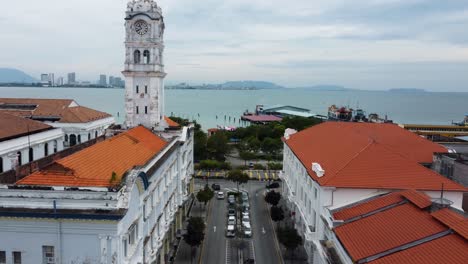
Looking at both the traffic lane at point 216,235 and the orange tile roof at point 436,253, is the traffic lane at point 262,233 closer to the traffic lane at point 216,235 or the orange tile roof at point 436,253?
the traffic lane at point 216,235

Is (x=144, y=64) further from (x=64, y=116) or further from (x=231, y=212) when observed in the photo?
(x=231, y=212)

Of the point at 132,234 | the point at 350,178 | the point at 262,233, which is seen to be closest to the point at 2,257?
the point at 132,234

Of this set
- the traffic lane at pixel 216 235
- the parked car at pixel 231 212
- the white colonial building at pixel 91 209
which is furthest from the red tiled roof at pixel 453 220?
the parked car at pixel 231 212

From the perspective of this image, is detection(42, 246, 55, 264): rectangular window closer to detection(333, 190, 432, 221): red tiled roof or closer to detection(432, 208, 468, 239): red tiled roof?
detection(333, 190, 432, 221): red tiled roof

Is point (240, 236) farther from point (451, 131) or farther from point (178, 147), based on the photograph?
point (451, 131)

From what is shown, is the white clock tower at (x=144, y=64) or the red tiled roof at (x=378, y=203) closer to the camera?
the red tiled roof at (x=378, y=203)

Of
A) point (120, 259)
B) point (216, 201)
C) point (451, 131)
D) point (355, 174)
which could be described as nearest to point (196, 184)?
point (216, 201)
